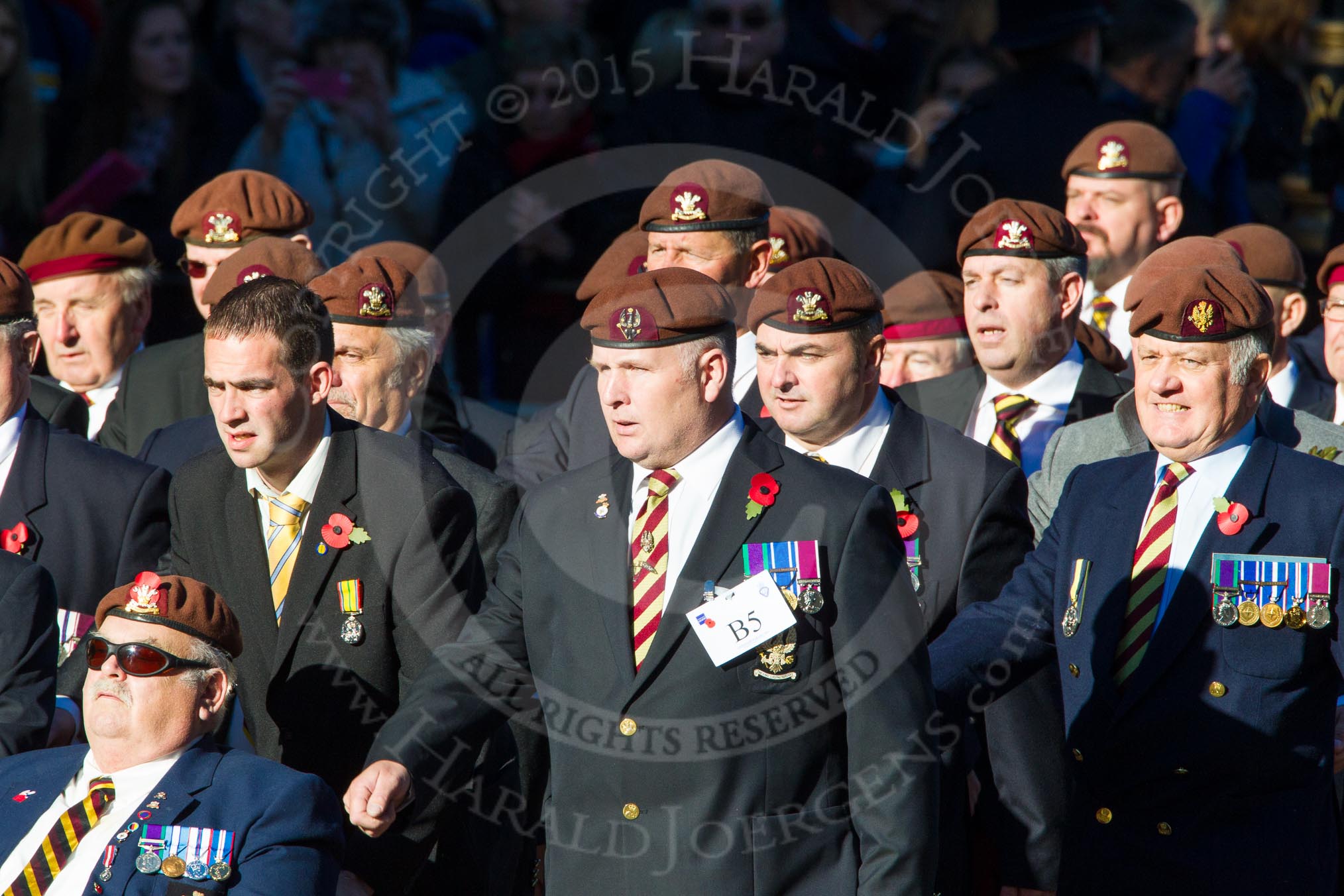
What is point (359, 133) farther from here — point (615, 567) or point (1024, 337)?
point (615, 567)

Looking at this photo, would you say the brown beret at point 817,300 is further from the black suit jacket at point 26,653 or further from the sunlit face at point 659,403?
the black suit jacket at point 26,653

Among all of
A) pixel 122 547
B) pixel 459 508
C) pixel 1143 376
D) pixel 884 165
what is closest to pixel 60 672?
pixel 122 547

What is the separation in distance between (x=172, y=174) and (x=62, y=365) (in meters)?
2.61

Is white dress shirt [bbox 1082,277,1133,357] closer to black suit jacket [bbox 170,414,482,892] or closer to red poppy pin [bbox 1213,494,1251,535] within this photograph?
red poppy pin [bbox 1213,494,1251,535]

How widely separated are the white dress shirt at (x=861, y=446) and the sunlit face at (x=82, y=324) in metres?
3.07

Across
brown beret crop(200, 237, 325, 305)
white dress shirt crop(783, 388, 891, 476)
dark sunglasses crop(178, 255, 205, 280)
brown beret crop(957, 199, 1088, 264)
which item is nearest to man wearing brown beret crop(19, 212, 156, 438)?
dark sunglasses crop(178, 255, 205, 280)

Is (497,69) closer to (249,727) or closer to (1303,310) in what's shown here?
(1303,310)

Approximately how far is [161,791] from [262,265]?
228 cm

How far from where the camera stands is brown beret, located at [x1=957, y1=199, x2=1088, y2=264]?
21.0ft

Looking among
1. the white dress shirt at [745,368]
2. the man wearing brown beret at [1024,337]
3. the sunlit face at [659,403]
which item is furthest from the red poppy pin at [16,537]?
the man wearing brown beret at [1024,337]

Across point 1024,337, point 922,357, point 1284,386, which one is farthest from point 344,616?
point 1284,386

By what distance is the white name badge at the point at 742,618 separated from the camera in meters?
4.25

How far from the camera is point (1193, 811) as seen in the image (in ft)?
15.2

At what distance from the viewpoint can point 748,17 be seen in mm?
8922
